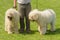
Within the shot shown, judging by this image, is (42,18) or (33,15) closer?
(33,15)

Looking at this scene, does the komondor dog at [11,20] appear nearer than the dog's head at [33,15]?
No

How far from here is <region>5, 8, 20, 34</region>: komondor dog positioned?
847 cm

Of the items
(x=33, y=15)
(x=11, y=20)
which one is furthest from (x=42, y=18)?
(x=11, y=20)

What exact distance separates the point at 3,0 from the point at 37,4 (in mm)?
2240

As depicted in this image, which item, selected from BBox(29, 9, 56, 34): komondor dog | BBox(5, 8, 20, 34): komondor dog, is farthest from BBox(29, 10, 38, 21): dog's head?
BBox(5, 8, 20, 34): komondor dog

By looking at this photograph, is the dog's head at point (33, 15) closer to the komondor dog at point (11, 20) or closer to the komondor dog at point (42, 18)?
the komondor dog at point (42, 18)

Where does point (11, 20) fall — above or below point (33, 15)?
below

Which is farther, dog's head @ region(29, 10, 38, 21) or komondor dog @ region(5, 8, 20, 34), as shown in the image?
komondor dog @ region(5, 8, 20, 34)

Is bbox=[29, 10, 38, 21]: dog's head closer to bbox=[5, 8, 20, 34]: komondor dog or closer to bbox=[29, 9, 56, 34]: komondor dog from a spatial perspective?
bbox=[29, 9, 56, 34]: komondor dog

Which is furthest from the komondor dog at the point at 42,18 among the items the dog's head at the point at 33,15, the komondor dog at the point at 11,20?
the komondor dog at the point at 11,20

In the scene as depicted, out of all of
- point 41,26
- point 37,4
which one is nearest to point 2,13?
point 37,4

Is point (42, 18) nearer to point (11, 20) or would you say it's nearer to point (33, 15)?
point (33, 15)

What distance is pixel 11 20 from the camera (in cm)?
862

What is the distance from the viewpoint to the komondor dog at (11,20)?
8470 millimetres
